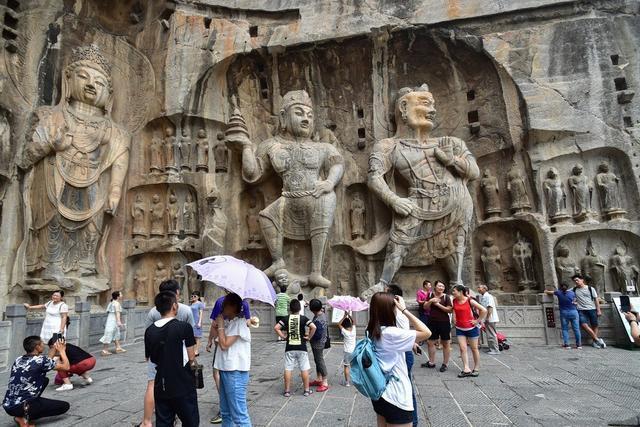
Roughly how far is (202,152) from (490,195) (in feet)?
30.6

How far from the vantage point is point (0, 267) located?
408 inches

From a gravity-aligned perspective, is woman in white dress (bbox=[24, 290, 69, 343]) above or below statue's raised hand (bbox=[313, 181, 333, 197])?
below

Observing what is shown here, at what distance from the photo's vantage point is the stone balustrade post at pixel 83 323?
26.2 feet

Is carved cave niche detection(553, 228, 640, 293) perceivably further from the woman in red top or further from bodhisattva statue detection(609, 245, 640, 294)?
the woman in red top

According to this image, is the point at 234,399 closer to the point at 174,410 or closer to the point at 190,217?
the point at 174,410

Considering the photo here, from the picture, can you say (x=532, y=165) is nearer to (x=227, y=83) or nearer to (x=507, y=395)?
(x=507, y=395)

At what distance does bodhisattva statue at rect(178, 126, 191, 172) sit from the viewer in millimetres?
12906

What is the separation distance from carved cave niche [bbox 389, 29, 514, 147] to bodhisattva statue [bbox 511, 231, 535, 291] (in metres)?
3.20

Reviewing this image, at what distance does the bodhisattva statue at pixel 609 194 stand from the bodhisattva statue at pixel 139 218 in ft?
45.5

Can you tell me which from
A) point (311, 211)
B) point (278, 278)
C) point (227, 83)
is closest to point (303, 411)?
point (278, 278)

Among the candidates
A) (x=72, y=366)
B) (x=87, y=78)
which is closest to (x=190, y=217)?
(x=87, y=78)

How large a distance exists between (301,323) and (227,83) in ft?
36.0

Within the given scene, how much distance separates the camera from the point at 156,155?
1308cm

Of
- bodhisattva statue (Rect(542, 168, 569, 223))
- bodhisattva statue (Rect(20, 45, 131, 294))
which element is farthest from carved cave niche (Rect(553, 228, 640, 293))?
bodhisattva statue (Rect(20, 45, 131, 294))
